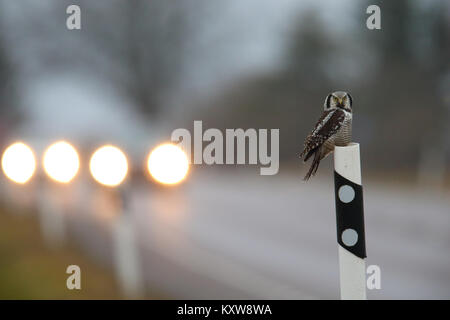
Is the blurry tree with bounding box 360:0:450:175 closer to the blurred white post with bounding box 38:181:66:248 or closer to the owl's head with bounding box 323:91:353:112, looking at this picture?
the blurred white post with bounding box 38:181:66:248

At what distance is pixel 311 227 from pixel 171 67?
5172 mm

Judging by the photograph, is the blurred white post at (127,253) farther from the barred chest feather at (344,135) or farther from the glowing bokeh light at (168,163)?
the barred chest feather at (344,135)

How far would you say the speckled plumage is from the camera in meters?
2.10

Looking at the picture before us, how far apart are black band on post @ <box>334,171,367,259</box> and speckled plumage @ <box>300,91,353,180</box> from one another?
234 millimetres

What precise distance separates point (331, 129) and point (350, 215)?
0.40m

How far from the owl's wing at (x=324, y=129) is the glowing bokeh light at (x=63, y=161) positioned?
2593 millimetres

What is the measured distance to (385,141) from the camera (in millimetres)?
16062

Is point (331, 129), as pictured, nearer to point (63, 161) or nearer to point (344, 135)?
point (344, 135)

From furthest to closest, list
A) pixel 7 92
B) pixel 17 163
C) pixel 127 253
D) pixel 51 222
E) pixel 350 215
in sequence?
1. pixel 7 92
2. pixel 51 222
3. pixel 127 253
4. pixel 17 163
5. pixel 350 215

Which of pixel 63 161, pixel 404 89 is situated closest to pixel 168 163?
pixel 63 161

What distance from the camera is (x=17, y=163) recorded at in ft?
14.8

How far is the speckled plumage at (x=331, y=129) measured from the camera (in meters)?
2.10
